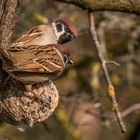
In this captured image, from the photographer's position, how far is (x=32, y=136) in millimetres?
8188

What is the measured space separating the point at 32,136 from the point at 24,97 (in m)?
3.90

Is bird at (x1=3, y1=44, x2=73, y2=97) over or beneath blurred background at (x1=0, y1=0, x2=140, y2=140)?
over

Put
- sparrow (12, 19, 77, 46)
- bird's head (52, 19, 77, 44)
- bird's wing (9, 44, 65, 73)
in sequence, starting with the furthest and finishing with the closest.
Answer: bird's head (52, 19, 77, 44) < sparrow (12, 19, 77, 46) < bird's wing (9, 44, 65, 73)

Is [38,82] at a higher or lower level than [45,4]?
higher

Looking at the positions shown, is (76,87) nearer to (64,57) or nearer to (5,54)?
(64,57)

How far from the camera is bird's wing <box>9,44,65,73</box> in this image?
4.43 meters

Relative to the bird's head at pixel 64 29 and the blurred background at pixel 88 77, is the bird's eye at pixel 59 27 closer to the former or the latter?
the bird's head at pixel 64 29

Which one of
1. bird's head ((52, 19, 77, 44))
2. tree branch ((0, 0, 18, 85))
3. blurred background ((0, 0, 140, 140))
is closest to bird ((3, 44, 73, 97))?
tree branch ((0, 0, 18, 85))

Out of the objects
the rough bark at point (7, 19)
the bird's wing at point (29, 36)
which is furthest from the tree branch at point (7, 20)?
the bird's wing at point (29, 36)

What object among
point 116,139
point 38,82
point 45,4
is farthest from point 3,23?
point 116,139

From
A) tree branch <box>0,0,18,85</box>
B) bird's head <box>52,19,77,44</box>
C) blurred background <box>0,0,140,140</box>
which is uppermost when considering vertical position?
tree branch <box>0,0,18,85</box>

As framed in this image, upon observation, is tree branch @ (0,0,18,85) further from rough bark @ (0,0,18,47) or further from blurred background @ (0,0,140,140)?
blurred background @ (0,0,140,140)

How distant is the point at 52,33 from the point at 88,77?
3.35m

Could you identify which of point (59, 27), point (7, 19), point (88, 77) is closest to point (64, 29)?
point (59, 27)
